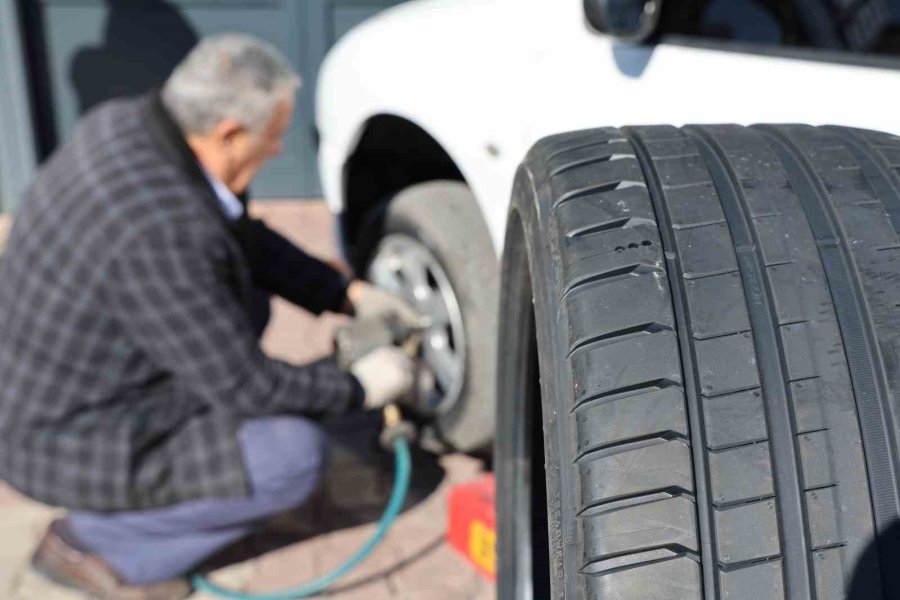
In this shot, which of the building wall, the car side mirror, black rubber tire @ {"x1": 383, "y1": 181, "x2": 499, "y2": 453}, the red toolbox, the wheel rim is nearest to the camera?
the car side mirror

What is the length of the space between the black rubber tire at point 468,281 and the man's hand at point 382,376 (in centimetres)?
16

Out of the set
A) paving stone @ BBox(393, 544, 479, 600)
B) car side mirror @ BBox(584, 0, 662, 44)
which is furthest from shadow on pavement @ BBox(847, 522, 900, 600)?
paving stone @ BBox(393, 544, 479, 600)

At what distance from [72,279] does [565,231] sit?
1.29m

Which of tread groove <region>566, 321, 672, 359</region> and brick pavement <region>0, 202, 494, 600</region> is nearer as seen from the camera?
tread groove <region>566, 321, 672, 359</region>

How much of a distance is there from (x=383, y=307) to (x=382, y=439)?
35 centimetres

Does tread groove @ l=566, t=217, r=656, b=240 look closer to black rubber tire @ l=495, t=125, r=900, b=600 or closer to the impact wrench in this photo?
black rubber tire @ l=495, t=125, r=900, b=600

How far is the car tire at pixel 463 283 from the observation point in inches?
95.5

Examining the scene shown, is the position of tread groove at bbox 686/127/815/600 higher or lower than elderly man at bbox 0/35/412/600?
lower

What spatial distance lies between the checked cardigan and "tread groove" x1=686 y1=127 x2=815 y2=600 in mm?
1274

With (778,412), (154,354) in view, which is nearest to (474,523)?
(154,354)

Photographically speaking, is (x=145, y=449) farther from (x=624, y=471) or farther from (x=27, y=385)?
(x=624, y=471)

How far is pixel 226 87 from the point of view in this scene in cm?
221

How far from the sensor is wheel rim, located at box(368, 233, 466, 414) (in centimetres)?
253

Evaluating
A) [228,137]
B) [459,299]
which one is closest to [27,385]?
[228,137]
